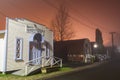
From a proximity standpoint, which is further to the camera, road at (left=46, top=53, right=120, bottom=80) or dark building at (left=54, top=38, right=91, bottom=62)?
dark building at (left=54, top=38, right=91, bottom=62)

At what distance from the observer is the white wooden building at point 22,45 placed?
62.1ft

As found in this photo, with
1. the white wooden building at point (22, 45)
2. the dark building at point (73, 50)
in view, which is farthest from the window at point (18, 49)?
the dark building at point (73, 50)

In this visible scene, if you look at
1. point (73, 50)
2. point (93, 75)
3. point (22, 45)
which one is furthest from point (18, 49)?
point (73, 50)

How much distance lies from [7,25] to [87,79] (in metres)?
9.53

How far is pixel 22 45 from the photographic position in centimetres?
2108

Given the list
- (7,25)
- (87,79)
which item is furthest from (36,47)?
(87,79)

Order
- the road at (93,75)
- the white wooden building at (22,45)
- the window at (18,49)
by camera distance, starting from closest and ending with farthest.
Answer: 1. the road at (93,75)
2. the white wooden building at (22,45)
3. the window at (18,49)

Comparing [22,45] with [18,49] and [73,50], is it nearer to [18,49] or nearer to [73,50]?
[18,49]

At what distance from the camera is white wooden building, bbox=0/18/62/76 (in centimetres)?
1894

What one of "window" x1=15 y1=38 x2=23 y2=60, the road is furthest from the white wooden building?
the road

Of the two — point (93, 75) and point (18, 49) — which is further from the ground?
point (18, 49)

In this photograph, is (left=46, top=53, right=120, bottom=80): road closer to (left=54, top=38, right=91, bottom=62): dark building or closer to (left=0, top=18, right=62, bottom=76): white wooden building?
(left=0, top=18, right=62, bottom=76): white wooden building

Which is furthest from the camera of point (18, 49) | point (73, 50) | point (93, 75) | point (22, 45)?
point (73, 50)

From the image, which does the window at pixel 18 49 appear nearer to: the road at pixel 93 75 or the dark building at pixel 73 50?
the road at pixel 93 75
